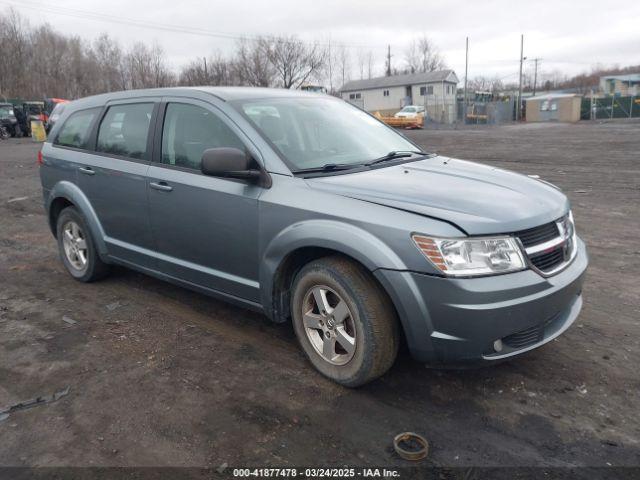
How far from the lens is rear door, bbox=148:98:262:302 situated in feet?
11.9

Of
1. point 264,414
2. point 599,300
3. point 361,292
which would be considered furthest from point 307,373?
point 599,300

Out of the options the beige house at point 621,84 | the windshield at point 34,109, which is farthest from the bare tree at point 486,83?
the windshield at point 34,109

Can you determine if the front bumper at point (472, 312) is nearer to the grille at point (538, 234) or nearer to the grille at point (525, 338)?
the grille at point (525, 338)

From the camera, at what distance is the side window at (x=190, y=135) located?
12.6 ft

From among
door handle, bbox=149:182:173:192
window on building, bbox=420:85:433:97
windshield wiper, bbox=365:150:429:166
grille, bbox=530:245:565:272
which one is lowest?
grille, bbox=530:245:565:272

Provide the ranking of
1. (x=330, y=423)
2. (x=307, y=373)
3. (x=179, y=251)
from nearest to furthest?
(x=330, y=423), (x=307, y=373), (x=179, y=251)

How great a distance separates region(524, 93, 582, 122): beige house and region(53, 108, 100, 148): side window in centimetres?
4181

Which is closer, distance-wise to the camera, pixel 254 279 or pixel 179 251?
pixel 254 279

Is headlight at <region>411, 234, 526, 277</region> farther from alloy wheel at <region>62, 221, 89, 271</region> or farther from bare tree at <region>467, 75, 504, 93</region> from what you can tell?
bare tree at <region>467, 75, 504, 93</region>

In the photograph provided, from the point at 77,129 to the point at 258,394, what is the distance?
134 inches

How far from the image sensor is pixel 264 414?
120 inches

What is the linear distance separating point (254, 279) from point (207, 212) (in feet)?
1.95

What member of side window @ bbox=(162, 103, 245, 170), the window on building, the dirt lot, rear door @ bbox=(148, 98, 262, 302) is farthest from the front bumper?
the window on building

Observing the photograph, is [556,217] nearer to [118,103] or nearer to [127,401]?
[127,401]
